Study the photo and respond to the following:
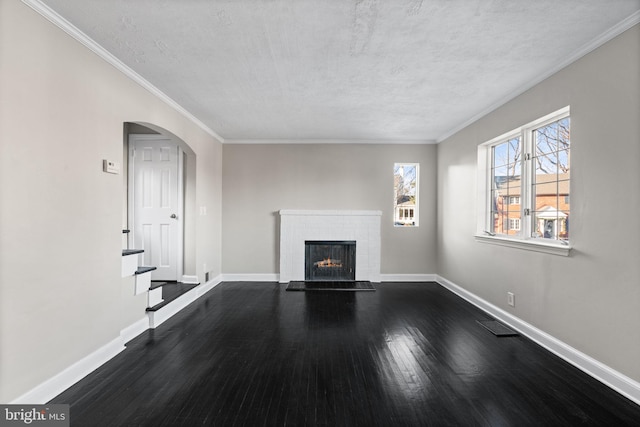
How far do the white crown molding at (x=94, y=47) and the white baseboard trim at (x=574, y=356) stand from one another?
15.4 feet

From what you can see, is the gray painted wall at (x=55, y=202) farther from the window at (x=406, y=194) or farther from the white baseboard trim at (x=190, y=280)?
the window at (x=406, y=194)

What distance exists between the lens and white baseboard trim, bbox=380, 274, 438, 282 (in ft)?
18.2

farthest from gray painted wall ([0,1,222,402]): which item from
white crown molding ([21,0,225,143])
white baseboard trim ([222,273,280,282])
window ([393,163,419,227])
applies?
window ([393,163,419,227])

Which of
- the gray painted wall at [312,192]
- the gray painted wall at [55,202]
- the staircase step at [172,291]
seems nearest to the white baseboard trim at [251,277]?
the gray painted wall at [312,192]

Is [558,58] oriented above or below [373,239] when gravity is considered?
above

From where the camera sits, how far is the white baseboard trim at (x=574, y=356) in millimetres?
2102

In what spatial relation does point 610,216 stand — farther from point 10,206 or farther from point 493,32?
point 10,206

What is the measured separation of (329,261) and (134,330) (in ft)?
10.7

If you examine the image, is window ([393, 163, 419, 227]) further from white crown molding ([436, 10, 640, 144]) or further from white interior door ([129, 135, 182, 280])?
white interior door ([129, 135, 182, 280])

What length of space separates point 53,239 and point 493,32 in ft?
11.5

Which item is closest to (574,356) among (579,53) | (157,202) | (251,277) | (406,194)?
(579,53)

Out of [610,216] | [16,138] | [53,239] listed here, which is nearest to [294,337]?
[53,239]

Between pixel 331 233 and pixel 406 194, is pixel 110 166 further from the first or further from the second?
pixel 406 194

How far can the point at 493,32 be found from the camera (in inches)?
88.0
